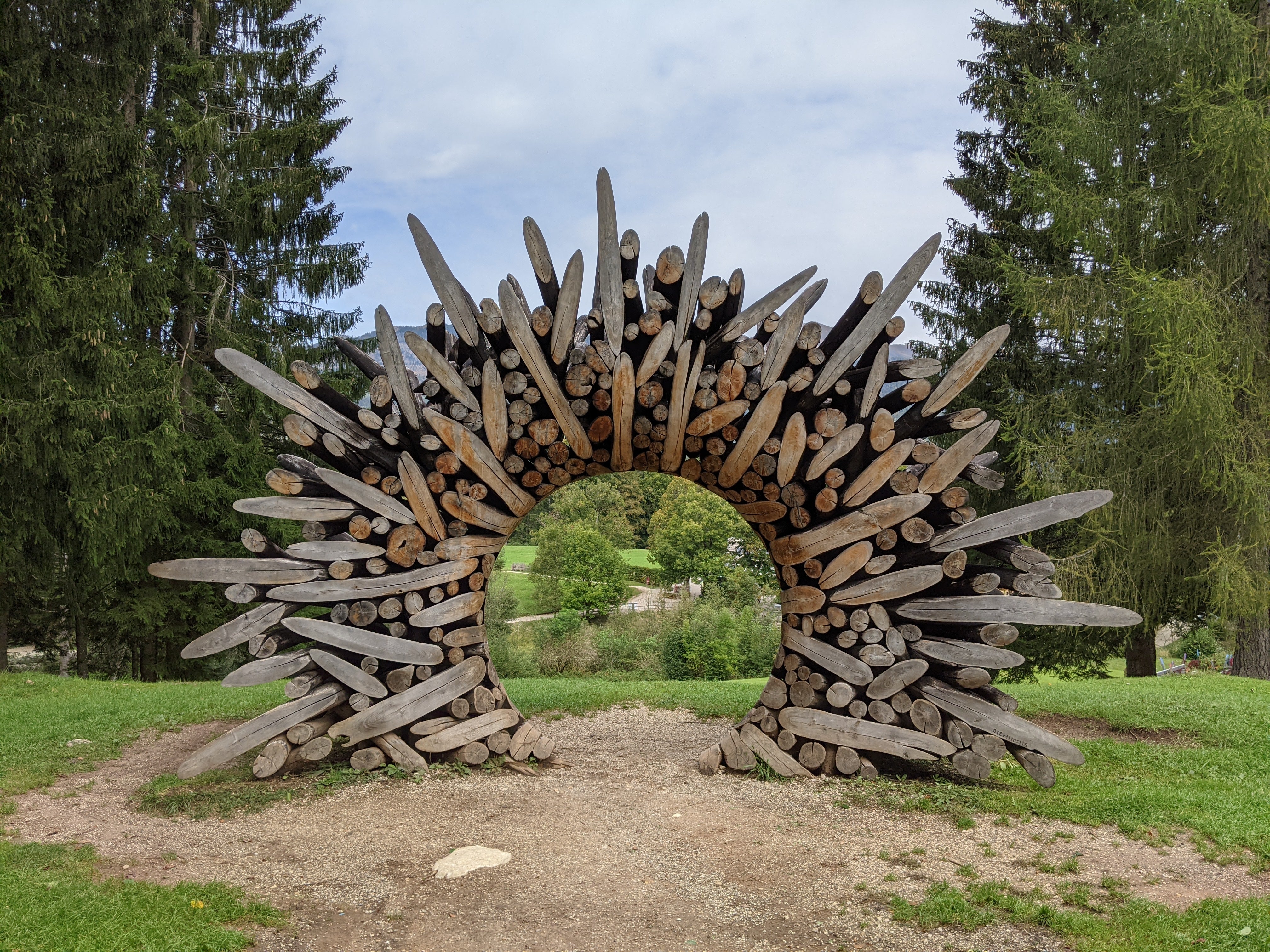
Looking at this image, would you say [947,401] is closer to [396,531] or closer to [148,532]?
[396,531]

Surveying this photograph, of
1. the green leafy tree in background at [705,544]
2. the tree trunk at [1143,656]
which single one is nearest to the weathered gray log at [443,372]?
the tree trunk at [1143,656]

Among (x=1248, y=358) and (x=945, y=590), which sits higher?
(x=1248, y=358)

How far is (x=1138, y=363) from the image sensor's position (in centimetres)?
1409

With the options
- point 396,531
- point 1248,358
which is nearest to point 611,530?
point 1248,358

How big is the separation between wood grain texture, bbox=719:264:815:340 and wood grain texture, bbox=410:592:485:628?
2804mm

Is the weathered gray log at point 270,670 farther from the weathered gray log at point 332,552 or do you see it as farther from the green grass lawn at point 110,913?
the green grass lawn at point 110,913

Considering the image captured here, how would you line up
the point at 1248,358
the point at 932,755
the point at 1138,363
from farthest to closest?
the point at 1138,363 < the point at 1248,358 < the point at 932,755

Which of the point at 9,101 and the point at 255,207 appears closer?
the point at 9,101

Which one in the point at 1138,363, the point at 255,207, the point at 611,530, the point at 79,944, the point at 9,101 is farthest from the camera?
the point at 611,530

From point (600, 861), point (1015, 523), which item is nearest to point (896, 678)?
point (1015, 523)

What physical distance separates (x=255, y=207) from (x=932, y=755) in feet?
48.4

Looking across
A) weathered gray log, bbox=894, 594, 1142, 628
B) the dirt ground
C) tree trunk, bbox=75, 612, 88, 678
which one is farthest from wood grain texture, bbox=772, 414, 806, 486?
tree trunk, bbox=75, 612, 88, 678

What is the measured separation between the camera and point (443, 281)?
6414 mm

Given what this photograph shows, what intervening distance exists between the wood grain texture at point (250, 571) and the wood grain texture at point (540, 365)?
1432 millimetres
